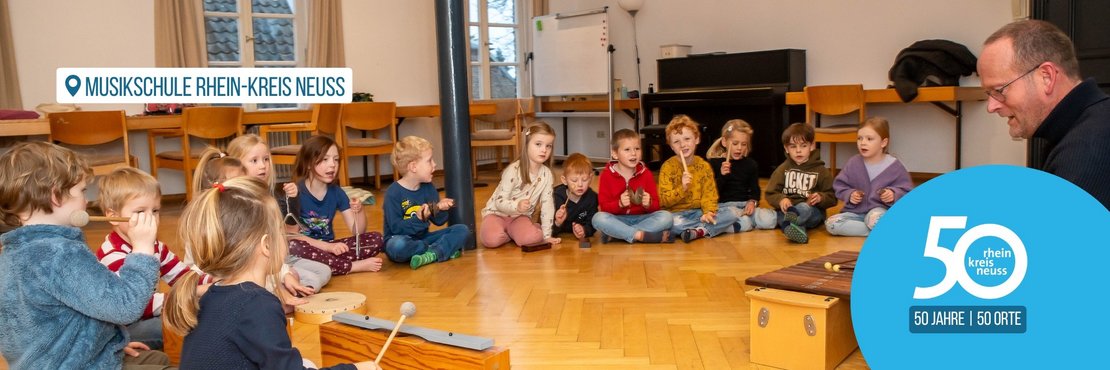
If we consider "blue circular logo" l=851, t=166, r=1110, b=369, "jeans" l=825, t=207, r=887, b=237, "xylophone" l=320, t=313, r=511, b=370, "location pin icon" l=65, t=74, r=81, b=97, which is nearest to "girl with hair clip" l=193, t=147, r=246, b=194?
"xylophone" l=320, t=313, r=511, b=370

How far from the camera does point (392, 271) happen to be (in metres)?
4.16

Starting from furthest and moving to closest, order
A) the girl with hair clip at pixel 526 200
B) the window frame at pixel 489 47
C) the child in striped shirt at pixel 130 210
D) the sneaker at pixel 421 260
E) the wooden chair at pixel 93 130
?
the window frame at pixel 489 47, the wooden chair at pixel 93 130, the girl with hair clip at pixel 526 200, the sneaker at pixel 421 260, the child in striped shirt at pixel 130 210

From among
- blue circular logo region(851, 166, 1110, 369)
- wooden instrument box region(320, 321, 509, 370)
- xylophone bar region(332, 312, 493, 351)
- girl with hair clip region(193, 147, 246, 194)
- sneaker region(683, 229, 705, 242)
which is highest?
girl with hair clip region(193, 147, 246, 194)

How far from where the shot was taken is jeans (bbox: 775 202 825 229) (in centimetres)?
486

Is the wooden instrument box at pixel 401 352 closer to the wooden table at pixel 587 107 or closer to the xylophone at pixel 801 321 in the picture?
the xylophone at pixel 801 321

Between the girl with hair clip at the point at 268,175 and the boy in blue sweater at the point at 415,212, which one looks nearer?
the girl with hair clip at the point at 268,175

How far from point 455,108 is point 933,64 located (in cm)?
435

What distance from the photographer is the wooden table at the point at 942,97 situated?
6.73 metres

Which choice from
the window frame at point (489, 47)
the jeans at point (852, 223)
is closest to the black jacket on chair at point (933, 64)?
the jeans at point (852, 223)

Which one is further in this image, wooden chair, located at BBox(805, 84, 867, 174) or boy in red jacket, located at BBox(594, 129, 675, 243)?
wooden chair, located at BBox(805, 84, 867, 174)

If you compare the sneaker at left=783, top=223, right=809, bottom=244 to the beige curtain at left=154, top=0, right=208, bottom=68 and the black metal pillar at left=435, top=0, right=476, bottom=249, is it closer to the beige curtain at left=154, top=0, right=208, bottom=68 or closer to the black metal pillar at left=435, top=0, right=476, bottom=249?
the black metal pillar at left=435, top=0, right=476, bottom=249

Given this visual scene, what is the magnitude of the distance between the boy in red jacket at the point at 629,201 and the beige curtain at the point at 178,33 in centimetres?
438

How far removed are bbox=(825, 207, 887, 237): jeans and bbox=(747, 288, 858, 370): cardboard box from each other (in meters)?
2.35

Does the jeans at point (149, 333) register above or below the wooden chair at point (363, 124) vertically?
below
